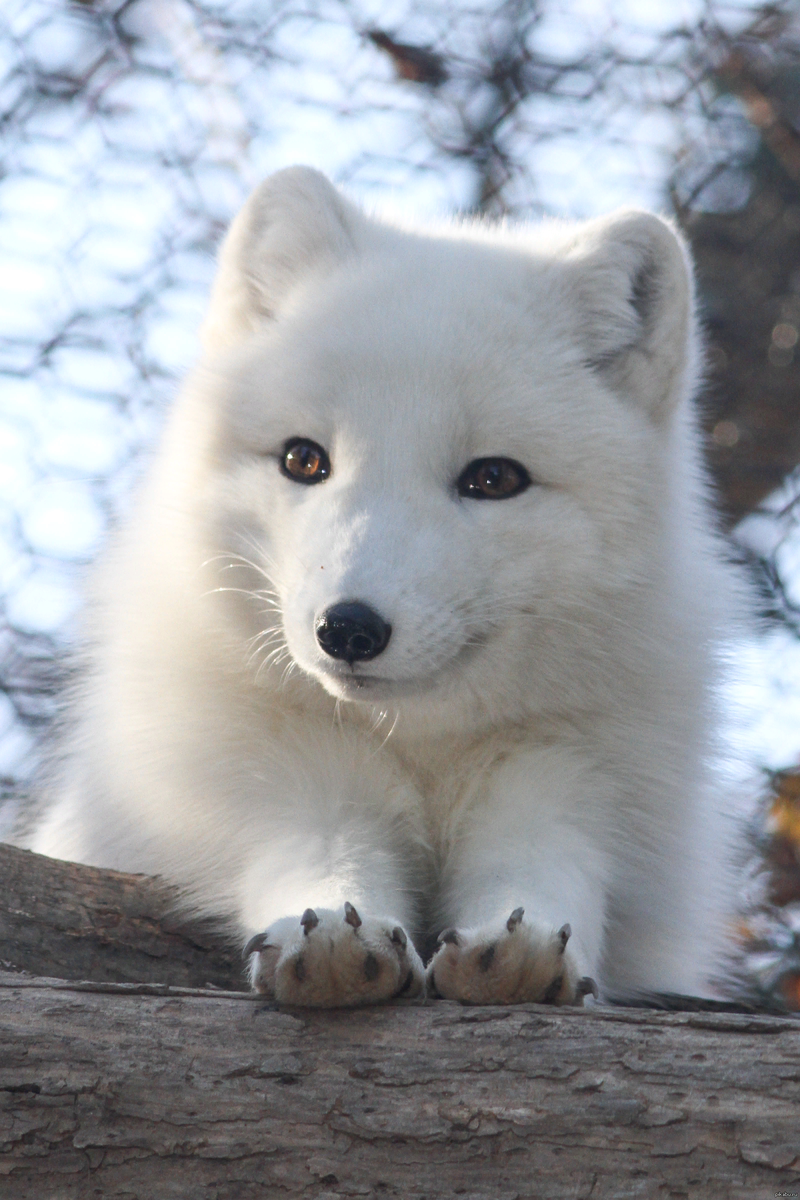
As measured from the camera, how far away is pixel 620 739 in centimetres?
183

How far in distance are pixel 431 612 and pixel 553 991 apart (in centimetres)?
49

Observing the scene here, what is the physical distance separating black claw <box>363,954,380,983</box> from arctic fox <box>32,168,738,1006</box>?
0.40ft

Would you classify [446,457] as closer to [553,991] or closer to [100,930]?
[553,991]

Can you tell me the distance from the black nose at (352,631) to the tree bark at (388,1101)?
1.42 ft

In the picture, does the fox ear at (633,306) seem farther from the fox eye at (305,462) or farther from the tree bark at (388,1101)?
the tree bark at (388,1101)

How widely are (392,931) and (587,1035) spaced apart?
9.4 inches

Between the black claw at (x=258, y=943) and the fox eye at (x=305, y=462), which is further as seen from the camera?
the fox eye at (x=305, y=462)

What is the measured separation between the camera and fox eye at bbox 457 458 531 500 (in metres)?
1.76

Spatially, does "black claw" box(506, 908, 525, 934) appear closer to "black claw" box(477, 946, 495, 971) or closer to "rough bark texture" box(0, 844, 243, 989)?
"black claw" box(477, 946, 495, 971)

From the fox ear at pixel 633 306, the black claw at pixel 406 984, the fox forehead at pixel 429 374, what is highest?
the fox ear at pixel 633 306

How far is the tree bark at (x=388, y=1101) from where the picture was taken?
1164 mm

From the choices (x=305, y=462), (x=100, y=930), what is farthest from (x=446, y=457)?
(x=100, y=930)

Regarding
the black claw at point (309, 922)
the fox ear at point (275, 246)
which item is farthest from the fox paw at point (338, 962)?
the fox ear at point (275, 246)

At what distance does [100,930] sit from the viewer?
1.78 m
